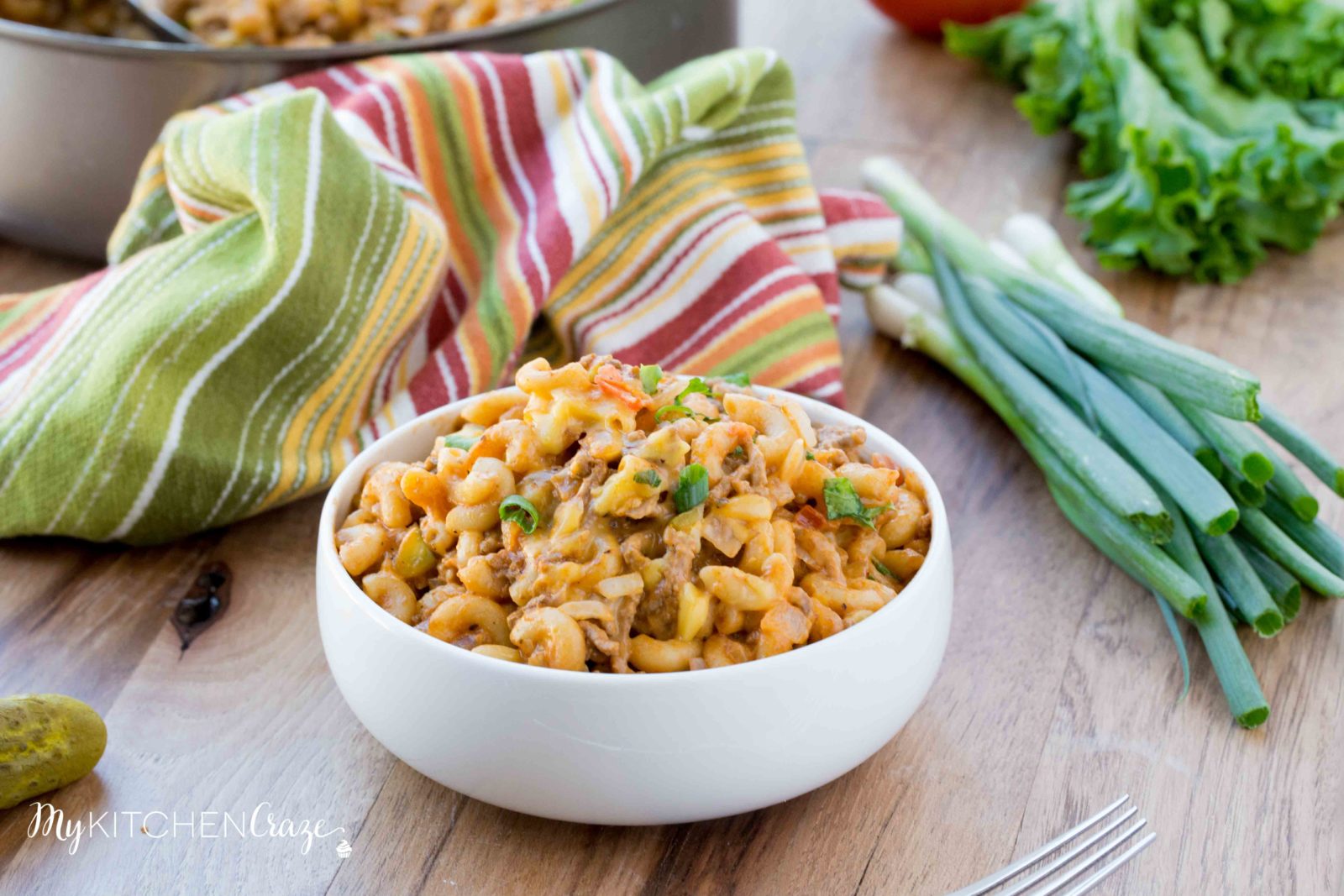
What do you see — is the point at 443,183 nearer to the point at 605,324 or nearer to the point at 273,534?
the point at 605,324

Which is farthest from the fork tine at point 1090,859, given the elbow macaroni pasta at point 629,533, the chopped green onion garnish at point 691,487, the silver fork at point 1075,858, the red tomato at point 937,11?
the red tomato at point 937,11

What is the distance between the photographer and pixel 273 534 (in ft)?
6.56

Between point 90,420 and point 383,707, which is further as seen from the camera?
point 90,420

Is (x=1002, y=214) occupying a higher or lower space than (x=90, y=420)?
lower

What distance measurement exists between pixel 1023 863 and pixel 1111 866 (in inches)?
3.7

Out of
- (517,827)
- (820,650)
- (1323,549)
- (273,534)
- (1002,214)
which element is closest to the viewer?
(820,650)

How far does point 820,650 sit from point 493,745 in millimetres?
331

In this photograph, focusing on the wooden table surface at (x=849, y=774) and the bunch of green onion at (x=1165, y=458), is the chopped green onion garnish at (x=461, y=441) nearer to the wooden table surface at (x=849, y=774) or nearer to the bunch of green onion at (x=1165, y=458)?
the wooden table surface at (x=849, y=774)

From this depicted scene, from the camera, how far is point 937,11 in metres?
3.72

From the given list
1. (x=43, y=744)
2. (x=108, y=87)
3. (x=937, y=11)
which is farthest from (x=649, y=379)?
(x=937, y=11)

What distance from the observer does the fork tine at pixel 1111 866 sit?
4.51ft

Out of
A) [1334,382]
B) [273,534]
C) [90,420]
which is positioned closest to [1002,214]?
[1334,382]

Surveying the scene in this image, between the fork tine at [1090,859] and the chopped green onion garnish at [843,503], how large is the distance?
1.35ft

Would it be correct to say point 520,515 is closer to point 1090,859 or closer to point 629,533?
point 629,533
